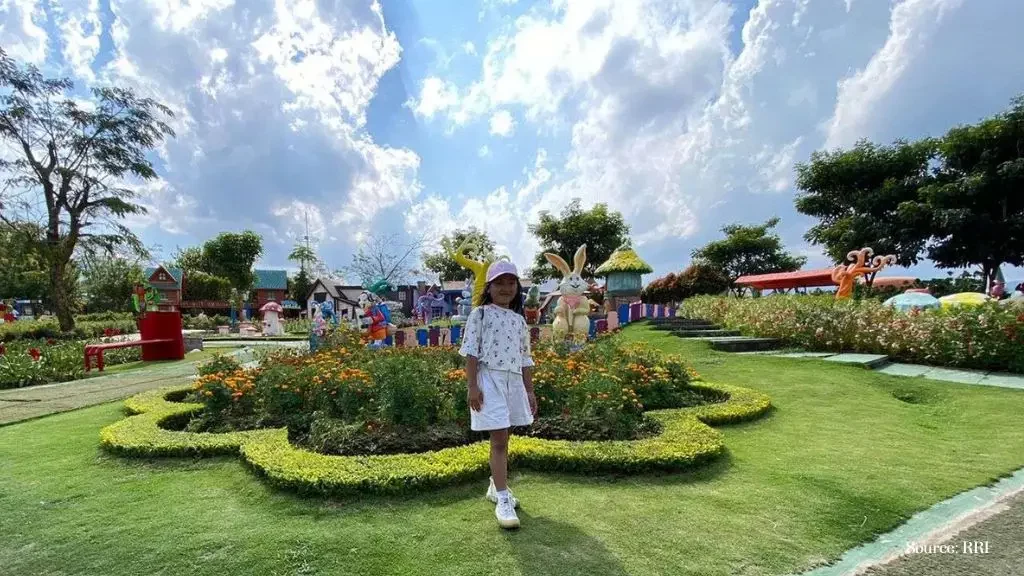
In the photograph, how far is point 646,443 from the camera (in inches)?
175

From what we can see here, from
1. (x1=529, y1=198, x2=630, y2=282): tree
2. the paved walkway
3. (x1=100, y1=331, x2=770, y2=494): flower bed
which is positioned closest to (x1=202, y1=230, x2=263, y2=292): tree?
(x1=529, y1=198, x2=630, y2=282): tree

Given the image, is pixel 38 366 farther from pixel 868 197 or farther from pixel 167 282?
pixel 167 282

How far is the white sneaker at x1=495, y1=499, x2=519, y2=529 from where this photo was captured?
121 inches

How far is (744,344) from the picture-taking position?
11.9 metres

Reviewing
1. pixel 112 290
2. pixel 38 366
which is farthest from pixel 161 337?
pixel 112 290

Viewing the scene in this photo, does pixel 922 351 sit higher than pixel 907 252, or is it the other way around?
pixel 907 252

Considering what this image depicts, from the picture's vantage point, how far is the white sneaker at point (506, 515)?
3086mm

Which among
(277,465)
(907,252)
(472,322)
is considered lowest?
(277,465)

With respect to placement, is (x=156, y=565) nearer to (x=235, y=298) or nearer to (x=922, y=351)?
(x=922, y=351)

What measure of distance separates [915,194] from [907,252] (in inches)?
93.5

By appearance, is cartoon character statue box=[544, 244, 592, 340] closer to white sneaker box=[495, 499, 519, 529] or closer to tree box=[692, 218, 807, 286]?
white sneaker box=[495, 499, 519, 529]

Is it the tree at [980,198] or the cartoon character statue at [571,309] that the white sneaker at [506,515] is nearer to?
the cartoon character statue at [571,309]

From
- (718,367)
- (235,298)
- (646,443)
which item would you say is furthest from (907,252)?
(235,298)

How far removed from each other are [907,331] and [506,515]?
9.93 metres
